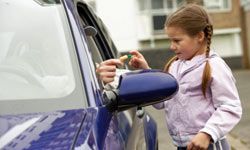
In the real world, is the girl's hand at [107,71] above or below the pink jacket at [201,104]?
above

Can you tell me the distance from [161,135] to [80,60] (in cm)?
594

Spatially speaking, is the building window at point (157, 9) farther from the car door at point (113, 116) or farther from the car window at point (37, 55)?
the car window at point (37, 55)

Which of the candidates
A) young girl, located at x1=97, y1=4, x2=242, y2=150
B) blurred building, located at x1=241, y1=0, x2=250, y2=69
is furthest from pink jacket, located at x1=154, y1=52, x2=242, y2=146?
blurred building, located at x1=241, y1=0, x2=250, y2=69

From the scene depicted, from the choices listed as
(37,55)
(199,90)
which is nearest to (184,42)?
(199,90)

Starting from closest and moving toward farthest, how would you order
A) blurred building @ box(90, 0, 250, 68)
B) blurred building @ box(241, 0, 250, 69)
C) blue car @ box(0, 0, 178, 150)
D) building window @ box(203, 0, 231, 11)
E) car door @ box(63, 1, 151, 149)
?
blue car @ box(0, 0, 178, 150)
car door @ box(63, 1, 151, 149)
blurred building @ box(241, 0, 250, 69)
blurred building @ box(90, 0, 250, 68)
building window @ box(203, 0, 231, 11)

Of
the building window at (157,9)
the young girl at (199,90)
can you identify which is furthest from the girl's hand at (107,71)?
the building window at (157,9)

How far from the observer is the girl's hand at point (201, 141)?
10.1ft

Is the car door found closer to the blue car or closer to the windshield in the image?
the blue car

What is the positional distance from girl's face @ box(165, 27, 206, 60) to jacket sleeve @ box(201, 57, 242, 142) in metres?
0.18

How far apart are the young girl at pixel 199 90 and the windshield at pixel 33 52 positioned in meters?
0.40

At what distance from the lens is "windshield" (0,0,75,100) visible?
271cm

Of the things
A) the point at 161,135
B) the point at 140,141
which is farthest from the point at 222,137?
the point at 161,135

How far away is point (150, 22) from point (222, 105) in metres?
28.8

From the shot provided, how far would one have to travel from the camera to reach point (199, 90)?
10.8ft
